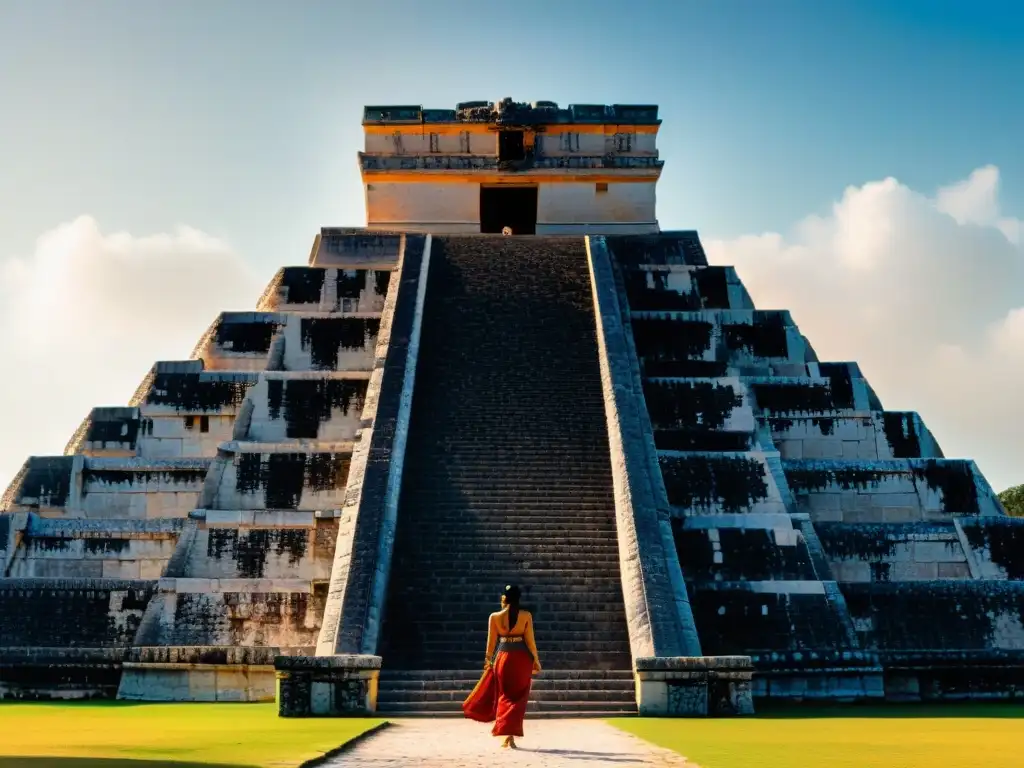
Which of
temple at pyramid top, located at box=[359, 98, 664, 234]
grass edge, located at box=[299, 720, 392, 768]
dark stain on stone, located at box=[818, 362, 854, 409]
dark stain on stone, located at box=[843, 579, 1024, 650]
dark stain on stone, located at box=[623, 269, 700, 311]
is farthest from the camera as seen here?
temple at pyramid top, located at box=[359, 98, 664, 234]

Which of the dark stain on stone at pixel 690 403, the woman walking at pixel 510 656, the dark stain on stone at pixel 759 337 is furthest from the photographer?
the dark stain on stone at pixel 759 337

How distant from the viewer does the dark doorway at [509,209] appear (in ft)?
74.2

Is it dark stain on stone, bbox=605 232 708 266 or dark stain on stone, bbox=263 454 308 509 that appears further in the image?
dark stain on stone, bbox=605 232 708 266

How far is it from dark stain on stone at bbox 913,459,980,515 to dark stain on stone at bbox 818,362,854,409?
1561 millimetres

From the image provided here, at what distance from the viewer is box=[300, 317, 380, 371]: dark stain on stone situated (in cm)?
1694

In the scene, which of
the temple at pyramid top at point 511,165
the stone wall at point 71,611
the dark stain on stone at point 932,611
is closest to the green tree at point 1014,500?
the temple at pyramid top at point 511,165

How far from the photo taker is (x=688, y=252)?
67.4ft

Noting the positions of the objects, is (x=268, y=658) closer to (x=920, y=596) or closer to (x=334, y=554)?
(x=334, y=554)

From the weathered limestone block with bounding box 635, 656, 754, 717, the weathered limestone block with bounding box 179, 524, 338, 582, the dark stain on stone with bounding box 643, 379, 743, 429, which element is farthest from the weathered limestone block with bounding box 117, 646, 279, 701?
the dark stain on stone with bounding box 643, 379, 743, 429

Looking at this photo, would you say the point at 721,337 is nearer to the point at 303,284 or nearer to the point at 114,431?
the point at 303,284

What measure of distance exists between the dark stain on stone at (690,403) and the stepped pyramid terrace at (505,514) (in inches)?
1.1

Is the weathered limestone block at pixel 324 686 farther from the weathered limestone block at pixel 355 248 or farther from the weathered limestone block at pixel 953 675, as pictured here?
the weathered limestone block at pixel 355 248

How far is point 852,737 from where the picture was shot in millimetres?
7750

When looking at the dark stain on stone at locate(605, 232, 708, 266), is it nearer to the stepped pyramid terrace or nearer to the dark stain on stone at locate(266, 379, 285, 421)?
the stepped pyramid terrace
